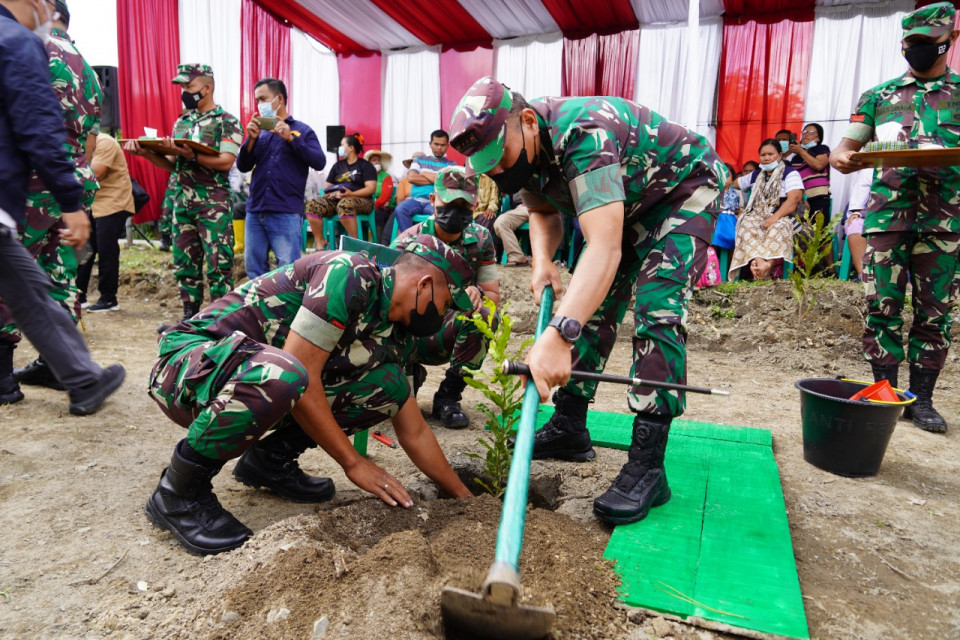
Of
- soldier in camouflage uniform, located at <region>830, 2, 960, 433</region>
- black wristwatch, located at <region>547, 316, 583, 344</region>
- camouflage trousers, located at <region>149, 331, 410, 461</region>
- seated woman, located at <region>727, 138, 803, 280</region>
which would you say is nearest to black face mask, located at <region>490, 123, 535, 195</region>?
black wristwatch, located at <region>547, 316, 583, 344</region>

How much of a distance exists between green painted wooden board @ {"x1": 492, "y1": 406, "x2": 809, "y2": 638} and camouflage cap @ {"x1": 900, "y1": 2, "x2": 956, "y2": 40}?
7.85ft

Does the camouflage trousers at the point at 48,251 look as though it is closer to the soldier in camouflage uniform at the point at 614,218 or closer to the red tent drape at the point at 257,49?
the soldier in camouflage uniform at the point at 614,218

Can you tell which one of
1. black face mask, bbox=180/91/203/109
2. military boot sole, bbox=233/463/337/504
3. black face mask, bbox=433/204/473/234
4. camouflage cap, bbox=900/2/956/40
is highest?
camouflage cap, bbox=900/2/956/40

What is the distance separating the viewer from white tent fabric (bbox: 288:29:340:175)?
37.4 feet

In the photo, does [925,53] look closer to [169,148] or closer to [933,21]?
[933,21]

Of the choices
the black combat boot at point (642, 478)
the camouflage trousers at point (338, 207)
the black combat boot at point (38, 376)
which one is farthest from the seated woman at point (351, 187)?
the black combat boot at point (642, 478)

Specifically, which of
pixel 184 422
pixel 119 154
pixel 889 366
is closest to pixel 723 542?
pixel 184 422

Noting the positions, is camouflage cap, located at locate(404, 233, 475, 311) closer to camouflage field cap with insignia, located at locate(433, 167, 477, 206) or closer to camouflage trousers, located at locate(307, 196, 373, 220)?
camouflage field cap with insignia, located at locate(433, 167, 477, 206)

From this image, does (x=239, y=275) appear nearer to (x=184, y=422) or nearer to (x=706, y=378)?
(x=706, y=378)

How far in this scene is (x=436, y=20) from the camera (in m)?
10.3

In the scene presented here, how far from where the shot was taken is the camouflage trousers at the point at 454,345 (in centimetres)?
331

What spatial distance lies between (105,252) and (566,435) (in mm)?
5614

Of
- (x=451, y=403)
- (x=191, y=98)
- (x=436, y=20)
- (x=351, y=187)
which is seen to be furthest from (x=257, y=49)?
(x=451, y=403)

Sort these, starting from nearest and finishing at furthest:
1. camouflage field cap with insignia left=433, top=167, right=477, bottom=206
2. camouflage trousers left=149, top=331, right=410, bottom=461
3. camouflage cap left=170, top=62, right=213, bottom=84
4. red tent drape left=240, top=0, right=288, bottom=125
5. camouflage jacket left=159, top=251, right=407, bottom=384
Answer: camouflage trousers left=149, top=331, right=410, bottom=461
camouflage jacket left=159, top=251, right=407, bottom=384
camouflage field cap with insignia left=433, top=167, right=477, bottom=206
camouflage cap left=170, top=62, right=213, bottom=84
red tent drape left=240, top=0, right=288, bottom=125
